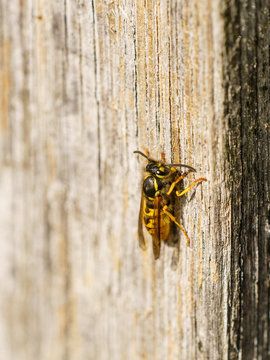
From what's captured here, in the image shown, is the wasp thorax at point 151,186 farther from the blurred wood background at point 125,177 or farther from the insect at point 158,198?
the blurred wood background at point 125,177

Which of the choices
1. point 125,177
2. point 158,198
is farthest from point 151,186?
point 125,177

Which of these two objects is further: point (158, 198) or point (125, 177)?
A: point (158, 198)

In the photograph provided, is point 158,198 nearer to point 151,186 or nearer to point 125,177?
point 151,186

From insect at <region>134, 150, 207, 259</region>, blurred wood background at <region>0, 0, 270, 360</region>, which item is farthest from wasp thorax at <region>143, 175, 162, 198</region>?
blurred wood background at <region>0, 0, 270, 360</region>

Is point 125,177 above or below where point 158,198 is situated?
above

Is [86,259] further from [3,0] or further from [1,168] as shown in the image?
[3,0]
